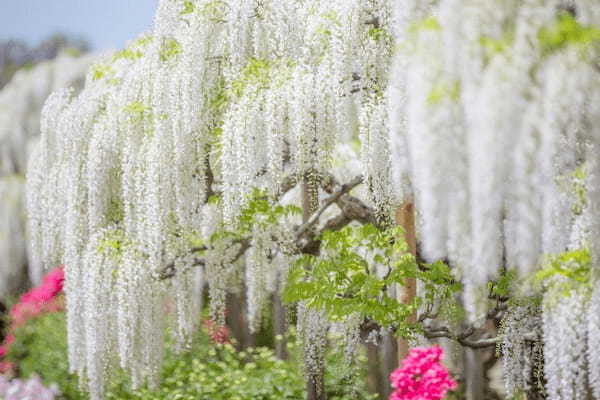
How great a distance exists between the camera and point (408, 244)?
470 centimetres

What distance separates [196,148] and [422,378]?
188 cm

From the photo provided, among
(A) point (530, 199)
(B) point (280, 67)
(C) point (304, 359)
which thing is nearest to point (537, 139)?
(A) point (530, 199)

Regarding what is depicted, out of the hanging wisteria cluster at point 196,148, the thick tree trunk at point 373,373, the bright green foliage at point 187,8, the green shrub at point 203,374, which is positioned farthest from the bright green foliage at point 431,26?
the thick tree trunk at point 373,373

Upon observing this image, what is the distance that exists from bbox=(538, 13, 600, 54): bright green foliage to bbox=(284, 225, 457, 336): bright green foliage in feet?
7.08

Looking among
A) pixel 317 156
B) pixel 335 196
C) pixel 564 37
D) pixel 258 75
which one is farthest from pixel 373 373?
pixel 564 37

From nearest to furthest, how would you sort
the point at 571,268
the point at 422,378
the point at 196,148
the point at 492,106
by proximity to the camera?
the point at 492,106
the point at 571,268
the point at 422,378
the point at 196,148

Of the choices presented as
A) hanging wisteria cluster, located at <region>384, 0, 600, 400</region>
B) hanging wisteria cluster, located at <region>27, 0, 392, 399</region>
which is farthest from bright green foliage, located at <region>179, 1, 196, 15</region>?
hanging wisteria cluster, located at <region>384, 0, 600, 400</region>

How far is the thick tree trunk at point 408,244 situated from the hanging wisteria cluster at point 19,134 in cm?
467

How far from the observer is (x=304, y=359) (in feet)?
18.3

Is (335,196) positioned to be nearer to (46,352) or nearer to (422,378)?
(422,378)

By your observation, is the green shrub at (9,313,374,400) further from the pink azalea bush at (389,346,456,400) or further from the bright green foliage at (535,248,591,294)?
the bright green foliage at (535,248,591,294)

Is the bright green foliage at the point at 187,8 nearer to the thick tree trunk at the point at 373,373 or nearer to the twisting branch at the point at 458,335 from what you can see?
the twisting branch at the point at 458,335

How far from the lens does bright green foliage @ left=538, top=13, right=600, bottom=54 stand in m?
2.15

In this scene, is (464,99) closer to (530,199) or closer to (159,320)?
(530,199)
